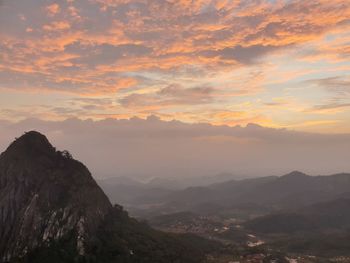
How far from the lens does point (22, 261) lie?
192 m

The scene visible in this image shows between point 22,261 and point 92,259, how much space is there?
32.5 metres

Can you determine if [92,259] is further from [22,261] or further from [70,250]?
[22,261]

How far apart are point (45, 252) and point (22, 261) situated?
10879 millimetres

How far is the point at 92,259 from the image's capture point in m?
200

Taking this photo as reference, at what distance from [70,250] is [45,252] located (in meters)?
11.8

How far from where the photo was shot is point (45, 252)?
19688 cm

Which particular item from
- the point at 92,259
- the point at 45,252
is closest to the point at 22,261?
the point at 45,252

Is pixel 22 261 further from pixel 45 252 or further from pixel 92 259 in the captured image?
pixel 92 259

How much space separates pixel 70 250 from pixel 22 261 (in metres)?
22.3

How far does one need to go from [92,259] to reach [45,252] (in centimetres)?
2281

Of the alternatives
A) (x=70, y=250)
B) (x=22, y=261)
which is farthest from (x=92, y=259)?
(x=22, y=261)
